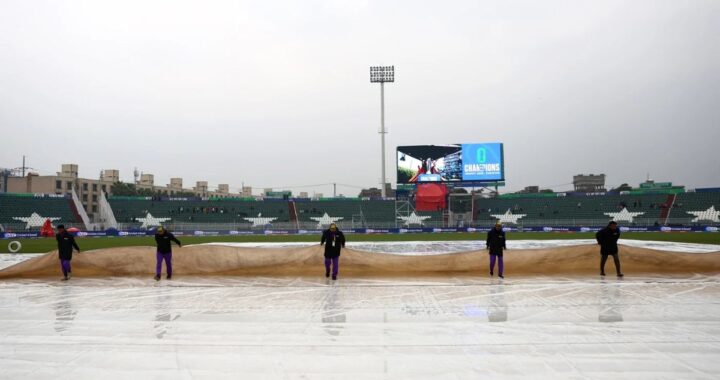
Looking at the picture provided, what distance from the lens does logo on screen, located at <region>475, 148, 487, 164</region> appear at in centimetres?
5581

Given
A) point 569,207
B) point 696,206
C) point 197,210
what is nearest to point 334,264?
point 197,210

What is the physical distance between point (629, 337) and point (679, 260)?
9.93 meters

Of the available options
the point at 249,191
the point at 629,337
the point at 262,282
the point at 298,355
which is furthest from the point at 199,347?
the point at 249,191

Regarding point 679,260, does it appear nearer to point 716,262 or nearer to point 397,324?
point 716,262

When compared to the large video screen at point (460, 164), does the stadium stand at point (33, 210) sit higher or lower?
lower

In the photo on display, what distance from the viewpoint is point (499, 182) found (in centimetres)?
5650

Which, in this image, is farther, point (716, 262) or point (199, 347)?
point (716, 262)

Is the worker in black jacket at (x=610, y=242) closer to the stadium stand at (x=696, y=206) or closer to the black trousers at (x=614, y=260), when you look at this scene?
the black trousers at (x=614, y=260)

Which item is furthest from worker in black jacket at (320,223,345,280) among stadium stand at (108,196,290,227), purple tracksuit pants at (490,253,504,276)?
stadium stand at (108,196,290,227)

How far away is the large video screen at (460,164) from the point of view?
55.6 m

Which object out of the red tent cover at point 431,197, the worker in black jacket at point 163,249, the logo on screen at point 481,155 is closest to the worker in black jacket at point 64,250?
the worker in black jacket at point 163,249

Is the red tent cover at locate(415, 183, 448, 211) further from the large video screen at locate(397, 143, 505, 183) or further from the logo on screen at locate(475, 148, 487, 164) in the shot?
the logo on screen at locate(475, 148, 487, 164)

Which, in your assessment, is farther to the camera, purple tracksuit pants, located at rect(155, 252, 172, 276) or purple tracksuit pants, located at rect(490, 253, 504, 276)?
purple tracksuit pants, located at rect(490, 253, 504, 276)

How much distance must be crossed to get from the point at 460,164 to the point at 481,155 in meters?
2.69
